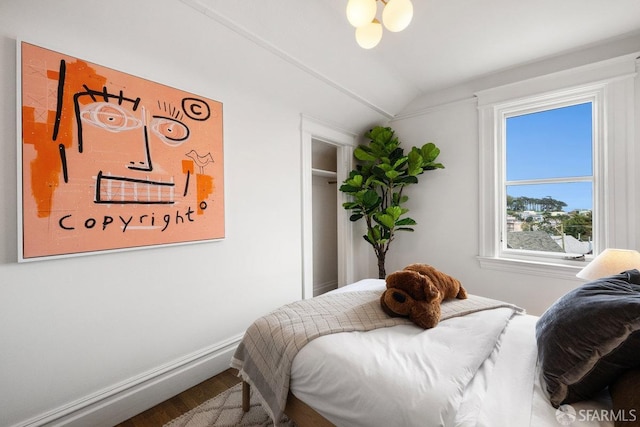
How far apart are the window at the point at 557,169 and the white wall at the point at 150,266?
1.87 metres

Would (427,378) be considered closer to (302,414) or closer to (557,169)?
(302,414)

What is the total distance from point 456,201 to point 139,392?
3.16 m

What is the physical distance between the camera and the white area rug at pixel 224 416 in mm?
1502

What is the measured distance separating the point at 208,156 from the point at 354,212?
194 cm

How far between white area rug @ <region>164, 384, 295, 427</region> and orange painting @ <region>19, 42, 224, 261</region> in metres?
1.05

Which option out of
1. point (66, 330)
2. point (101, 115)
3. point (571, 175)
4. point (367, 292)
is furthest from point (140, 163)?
point (571, 175)

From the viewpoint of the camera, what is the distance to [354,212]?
3334 mm

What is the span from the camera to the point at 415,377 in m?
0.96

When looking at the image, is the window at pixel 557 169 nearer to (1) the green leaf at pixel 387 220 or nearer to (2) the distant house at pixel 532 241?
(2) the distant house at pixel 532 241

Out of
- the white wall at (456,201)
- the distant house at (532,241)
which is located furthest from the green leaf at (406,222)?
the distant house at (532,241)

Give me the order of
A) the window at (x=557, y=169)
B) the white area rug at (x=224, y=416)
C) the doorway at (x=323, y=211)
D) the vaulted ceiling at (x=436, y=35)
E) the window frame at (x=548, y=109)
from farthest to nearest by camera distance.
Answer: the doorway at (x=323, y=211) < the window frame at (x=548, y=109) < the window at (x=557, y=169) < the vaulted ceiling at (x=436, y=35) < the white area rug at (x=224, y=416)

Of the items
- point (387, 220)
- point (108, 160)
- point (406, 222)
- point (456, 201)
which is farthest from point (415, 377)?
point (456, 201)

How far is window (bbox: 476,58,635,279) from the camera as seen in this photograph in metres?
2.13

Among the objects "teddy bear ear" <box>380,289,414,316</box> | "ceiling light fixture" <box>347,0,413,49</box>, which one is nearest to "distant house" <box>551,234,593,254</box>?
"teddy bear ear" <box>380,289,414,316</box>
